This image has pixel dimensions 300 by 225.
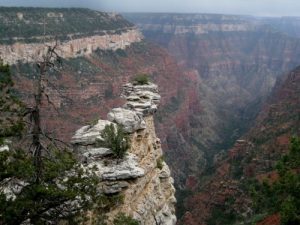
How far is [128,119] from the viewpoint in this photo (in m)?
30.4

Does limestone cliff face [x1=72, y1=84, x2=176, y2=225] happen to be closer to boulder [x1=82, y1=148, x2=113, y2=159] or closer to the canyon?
boulder [x1=82, y1=148, x2=113, y2=159]

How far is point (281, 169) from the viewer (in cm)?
2752

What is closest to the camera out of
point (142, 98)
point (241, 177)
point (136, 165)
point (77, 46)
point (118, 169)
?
point (118, 169)

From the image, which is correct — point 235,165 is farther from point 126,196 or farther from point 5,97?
point 5,97

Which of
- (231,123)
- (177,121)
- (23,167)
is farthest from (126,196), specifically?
(231,123)

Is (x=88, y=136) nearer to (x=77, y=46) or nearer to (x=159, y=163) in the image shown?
(x=159, y=163)

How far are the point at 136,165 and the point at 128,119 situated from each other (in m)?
5.05

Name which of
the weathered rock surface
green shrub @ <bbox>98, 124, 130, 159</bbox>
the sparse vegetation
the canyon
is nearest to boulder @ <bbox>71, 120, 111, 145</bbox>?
green shrub @ <bbox>98, 124, 130, 159</bbox>

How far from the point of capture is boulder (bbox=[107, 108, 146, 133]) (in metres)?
29.9

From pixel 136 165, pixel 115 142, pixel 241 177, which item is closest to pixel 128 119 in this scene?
pixel 115 142

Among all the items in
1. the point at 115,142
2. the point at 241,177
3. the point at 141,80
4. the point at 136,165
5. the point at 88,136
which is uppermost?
the point at 141,80

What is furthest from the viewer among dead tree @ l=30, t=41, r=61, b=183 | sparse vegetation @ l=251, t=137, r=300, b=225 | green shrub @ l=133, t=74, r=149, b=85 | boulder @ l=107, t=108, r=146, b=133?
green shrub @ l=133, t=74, r=149, b=85

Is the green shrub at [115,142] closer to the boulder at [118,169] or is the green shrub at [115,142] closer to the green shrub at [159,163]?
the boulder at [118,169]

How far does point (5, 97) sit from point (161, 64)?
13972 cm
